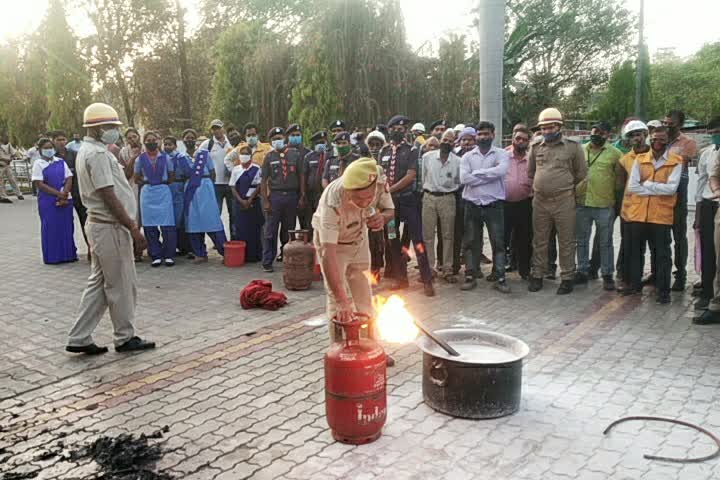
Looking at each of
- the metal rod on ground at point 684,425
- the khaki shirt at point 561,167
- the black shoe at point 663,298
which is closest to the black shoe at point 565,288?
the black shoe at point 663,298

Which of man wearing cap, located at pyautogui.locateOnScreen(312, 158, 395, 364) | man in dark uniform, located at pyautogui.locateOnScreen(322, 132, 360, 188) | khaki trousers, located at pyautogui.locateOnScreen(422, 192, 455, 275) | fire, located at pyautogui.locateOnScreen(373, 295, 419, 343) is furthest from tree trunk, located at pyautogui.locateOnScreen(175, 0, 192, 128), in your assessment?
man wearing cap, located at pyautogui.locateOnScreen(312, 158, 395, 364)

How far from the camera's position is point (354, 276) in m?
5.20

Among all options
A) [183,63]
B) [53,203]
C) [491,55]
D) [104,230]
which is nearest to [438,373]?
[104,230]

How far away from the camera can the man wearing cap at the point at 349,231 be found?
432 cm

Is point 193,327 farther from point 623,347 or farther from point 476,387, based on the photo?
point 623,347

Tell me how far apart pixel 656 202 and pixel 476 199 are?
2160 mm

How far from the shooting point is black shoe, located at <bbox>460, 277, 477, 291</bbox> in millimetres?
8203

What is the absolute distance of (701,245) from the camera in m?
7.29

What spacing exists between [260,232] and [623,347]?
21.3ft

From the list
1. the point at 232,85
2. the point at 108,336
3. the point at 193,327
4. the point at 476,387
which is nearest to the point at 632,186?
the point at 476,387

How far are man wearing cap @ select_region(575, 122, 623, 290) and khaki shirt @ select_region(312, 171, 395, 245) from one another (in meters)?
3.99

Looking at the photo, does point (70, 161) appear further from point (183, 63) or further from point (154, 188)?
point (183, 63)

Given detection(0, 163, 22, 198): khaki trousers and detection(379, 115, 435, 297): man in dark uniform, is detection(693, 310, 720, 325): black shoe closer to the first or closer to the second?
detection(379, 115, 435, 297): man in dark uniform

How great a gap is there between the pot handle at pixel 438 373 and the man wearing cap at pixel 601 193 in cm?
442
